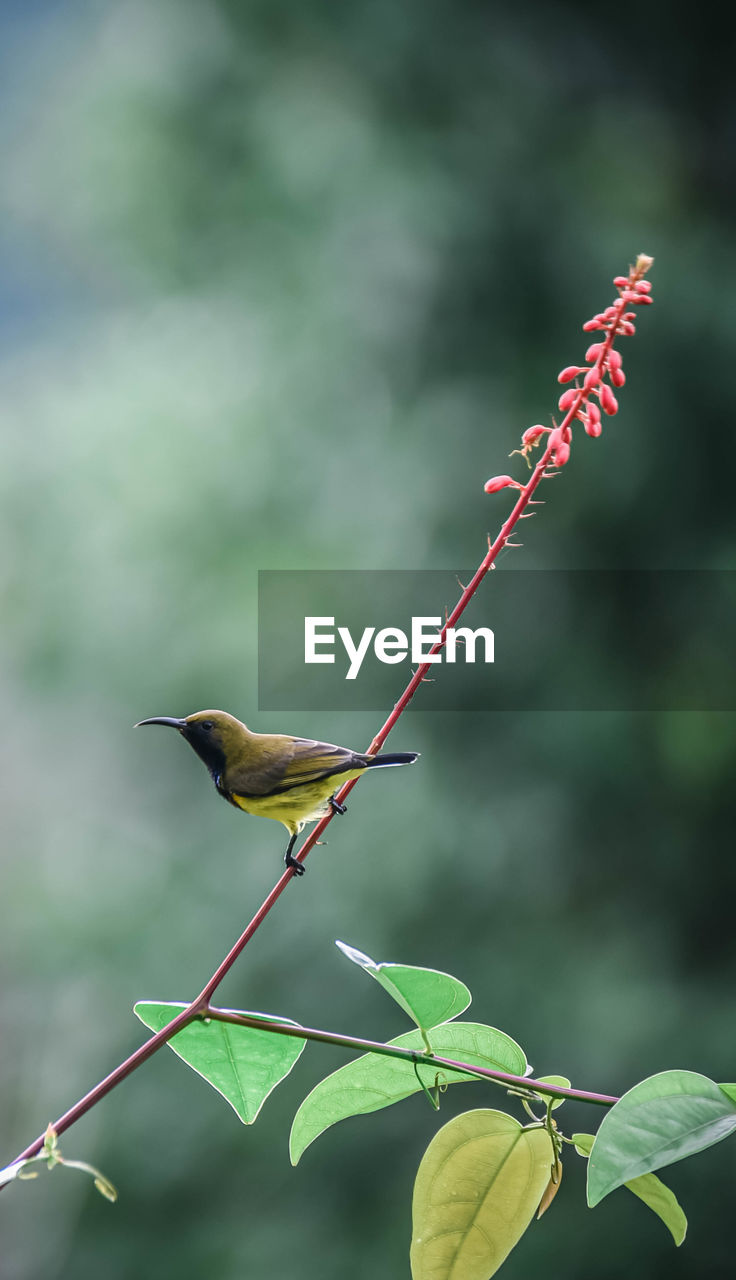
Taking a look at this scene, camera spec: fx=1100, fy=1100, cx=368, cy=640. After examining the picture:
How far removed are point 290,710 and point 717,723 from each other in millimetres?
805

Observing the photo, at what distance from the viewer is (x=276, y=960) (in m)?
1.99

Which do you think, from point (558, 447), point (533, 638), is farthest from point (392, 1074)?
point (533, 638)

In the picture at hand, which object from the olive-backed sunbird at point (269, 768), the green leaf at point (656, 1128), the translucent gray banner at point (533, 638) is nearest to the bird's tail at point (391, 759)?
the olive-backed sunbird at point (269, 768)

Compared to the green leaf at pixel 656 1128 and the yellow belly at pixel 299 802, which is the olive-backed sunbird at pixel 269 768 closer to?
the yellow belly at pixel 299 802

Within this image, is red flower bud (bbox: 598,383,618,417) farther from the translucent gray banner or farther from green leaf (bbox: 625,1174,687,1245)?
the translucent gray banner

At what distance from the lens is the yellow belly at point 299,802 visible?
0.32 meters

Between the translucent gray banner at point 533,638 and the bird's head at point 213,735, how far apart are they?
65.8 inches

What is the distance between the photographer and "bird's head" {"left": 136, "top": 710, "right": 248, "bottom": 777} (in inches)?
12.6

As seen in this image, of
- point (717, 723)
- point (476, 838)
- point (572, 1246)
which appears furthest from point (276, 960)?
point (717, 723)

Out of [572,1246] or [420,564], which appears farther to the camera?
[420,564]

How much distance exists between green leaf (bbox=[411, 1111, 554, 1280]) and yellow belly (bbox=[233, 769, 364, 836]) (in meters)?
0.10

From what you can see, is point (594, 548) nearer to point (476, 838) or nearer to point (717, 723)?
point (717, 723)

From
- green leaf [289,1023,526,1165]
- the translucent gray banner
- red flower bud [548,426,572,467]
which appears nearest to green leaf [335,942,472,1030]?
green leaf [289,1023,526,1165]

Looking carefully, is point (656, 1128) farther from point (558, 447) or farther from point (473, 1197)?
point (558, 447)
